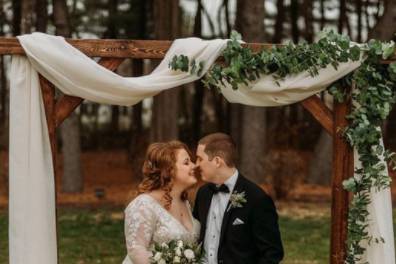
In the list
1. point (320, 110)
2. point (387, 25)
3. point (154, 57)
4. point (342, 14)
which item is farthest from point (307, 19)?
point (154, 57)

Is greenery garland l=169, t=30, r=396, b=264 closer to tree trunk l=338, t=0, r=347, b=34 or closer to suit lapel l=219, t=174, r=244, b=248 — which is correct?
suit lapel l=219, t=174, r=244, b=248

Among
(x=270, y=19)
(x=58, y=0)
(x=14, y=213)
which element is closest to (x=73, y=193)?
(x=58, y=0)

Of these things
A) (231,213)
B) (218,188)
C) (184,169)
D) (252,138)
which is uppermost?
(184,169)

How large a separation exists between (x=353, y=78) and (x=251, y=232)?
1.50 m

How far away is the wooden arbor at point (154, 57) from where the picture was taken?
18.8 feet

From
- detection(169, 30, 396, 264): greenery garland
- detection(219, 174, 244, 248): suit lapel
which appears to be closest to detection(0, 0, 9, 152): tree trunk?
detection(169, 30, 396, 264): greenery garland

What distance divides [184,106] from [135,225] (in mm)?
20371

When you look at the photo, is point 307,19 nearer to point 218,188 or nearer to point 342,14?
point 342,14

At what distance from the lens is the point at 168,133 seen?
13.5 meters

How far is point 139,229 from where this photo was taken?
16.4ft

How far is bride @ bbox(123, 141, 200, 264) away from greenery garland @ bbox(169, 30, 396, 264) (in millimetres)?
820

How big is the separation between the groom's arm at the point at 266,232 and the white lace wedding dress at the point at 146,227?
1.58 ft

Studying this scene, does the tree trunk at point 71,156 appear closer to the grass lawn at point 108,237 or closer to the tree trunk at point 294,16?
the grass lawn at point 108,237

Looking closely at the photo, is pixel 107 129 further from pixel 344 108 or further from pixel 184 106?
pixel 344 108
